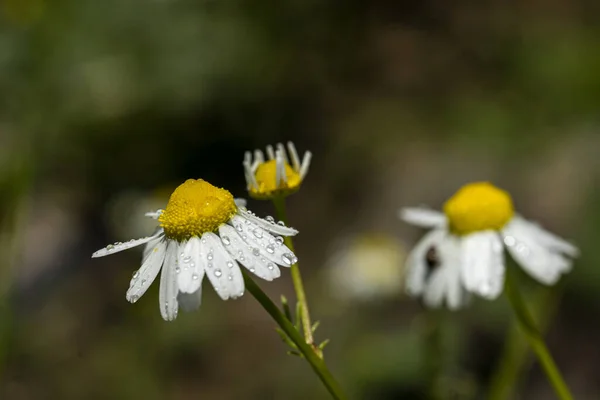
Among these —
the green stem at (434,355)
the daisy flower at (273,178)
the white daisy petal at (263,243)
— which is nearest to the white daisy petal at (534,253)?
the green stem at (434,355)

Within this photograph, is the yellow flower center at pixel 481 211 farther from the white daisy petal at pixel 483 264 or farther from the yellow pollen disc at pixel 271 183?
the yellow pollen disc at pixel 271 183

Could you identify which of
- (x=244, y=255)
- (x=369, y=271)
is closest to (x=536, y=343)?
(x=244, y=255)

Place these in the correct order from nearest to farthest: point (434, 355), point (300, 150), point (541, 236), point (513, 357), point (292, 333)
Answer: point (292, 333) → point (541, 236) → point (513, 357) → point (434, 355) → point (300, 150)

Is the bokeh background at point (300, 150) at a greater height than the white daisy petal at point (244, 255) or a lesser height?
lesser

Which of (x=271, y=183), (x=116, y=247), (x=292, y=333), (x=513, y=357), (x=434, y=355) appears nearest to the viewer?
(x=292, y=333)

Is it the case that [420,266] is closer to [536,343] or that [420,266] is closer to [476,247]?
[476,247]

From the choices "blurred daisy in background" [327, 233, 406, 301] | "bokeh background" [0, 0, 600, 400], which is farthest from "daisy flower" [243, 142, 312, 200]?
"blurred daisy in background" [327, 233, 406, 301]

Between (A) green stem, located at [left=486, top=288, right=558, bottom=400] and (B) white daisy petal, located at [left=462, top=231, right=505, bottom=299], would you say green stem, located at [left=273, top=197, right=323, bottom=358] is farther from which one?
(A) green stem, located at [left=486, top=288, right=558, bottom=400]

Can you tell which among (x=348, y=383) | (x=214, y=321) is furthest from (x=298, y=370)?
(x=214, y=321)
